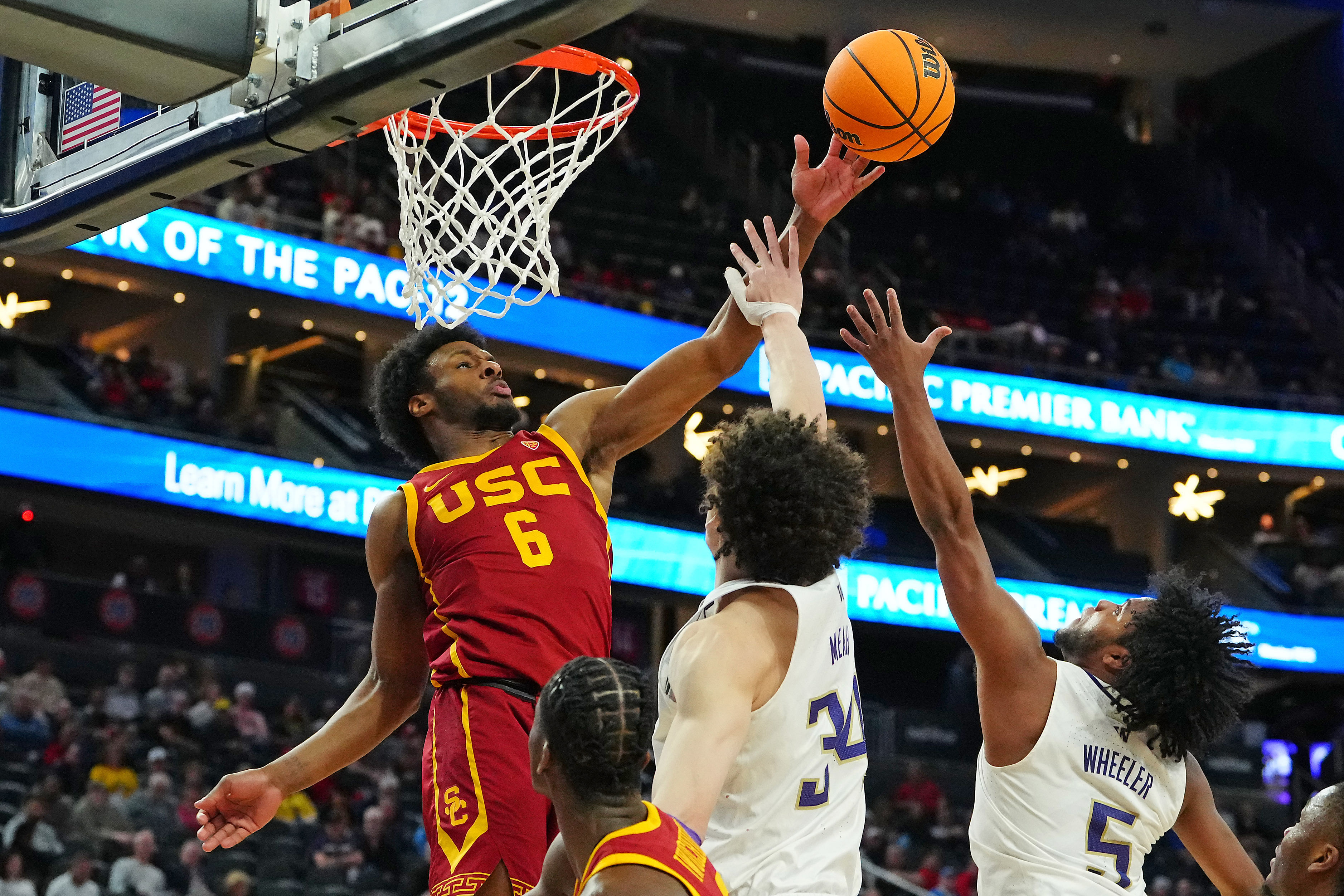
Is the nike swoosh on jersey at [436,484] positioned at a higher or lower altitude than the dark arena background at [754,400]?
lower

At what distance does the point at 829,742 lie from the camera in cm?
316

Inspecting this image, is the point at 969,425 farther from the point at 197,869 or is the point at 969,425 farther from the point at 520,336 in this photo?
the point at 197,869

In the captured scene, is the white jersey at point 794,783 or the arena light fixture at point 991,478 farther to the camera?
the arena light fixture at point 991,478

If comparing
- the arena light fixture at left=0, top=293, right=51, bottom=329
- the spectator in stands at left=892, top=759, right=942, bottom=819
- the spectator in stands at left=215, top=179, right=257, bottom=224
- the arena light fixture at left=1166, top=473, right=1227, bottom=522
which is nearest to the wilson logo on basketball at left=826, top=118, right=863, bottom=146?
the spectator in stands at left=892, top=759, right=942, bottom=819

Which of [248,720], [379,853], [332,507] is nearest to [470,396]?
[379,853]

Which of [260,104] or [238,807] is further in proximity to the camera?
[238,807]

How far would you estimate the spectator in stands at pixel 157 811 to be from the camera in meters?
10.7

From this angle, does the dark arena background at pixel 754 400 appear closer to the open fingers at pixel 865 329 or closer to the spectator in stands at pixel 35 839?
the spectator in stands at pixel 35 839

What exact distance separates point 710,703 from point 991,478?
70.3 feet

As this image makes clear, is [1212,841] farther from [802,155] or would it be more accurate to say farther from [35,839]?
[35,839]

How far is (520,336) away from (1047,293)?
29.4ft

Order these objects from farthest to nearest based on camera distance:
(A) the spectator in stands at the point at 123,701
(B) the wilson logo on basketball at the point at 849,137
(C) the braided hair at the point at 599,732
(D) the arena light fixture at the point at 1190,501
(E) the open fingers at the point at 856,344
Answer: (D) the arena light fixture at the point at 1190,501 → (A) the spectator in stands at the point at 123,701 → (B) the wilson logo on basketball at the point at 849,137 → (E) the open fingers at the point at 856,344 → (C) the braided hair at the point at 599,732

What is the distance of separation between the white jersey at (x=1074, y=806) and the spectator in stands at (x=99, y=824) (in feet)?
26.2

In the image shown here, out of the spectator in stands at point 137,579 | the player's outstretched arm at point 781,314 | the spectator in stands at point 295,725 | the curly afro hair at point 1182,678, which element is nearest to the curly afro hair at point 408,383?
the player's outstretched arm at point 781,314
